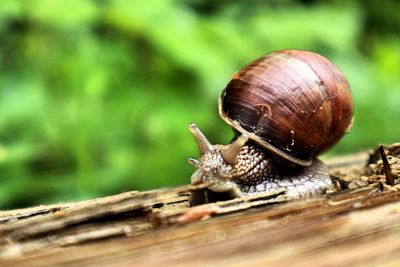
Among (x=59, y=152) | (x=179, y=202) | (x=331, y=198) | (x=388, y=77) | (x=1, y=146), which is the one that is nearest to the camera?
(x=331, y=198)

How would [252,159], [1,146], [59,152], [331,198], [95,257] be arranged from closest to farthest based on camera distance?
[95,257] → [331,198] → [252,159] → [1,146] → [59,152]

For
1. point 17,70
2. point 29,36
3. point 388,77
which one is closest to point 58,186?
point 17,70

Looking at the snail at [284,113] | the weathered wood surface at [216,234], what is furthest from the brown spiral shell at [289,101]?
the weathered wood surface at [216,234]

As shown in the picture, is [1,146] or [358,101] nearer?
[1,146]

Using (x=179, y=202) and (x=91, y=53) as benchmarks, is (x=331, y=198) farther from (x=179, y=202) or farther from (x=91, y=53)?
(x=91, y=53)

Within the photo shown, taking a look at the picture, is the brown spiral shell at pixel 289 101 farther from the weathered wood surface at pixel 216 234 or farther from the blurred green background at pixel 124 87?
the blurred green background at pixel 124 87

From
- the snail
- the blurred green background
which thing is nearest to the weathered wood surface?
the snail

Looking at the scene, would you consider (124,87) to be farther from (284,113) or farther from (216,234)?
(216,234)
